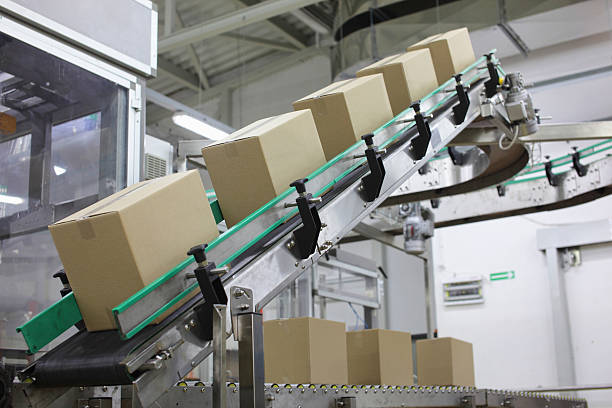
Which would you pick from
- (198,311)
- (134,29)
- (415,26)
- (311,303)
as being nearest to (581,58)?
(415,26)

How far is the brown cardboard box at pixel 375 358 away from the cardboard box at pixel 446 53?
4.59 feet

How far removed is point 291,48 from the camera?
32.2 feet

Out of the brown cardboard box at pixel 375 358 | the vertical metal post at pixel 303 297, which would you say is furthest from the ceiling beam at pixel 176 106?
the brown cardboard box at pixel 375 358

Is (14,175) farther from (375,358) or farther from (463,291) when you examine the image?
(463,291)

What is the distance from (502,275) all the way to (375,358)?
5.18 meters

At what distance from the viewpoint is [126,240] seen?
162cm

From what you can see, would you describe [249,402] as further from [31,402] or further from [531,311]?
[531,311]

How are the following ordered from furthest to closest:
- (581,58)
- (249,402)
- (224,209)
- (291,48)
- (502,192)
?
1. (291,48)
2. (581,58)
3. (502,192)
4. (224,209)
5. (249,402)

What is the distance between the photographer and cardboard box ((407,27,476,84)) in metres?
3.23

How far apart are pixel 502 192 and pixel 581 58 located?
3.08 m

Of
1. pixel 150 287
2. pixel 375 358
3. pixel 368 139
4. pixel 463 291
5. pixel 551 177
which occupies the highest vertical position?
pixel 551 177

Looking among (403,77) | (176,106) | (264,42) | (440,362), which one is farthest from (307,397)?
(264,42)

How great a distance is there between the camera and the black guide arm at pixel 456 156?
432 centimetres

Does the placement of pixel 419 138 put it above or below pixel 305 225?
above
